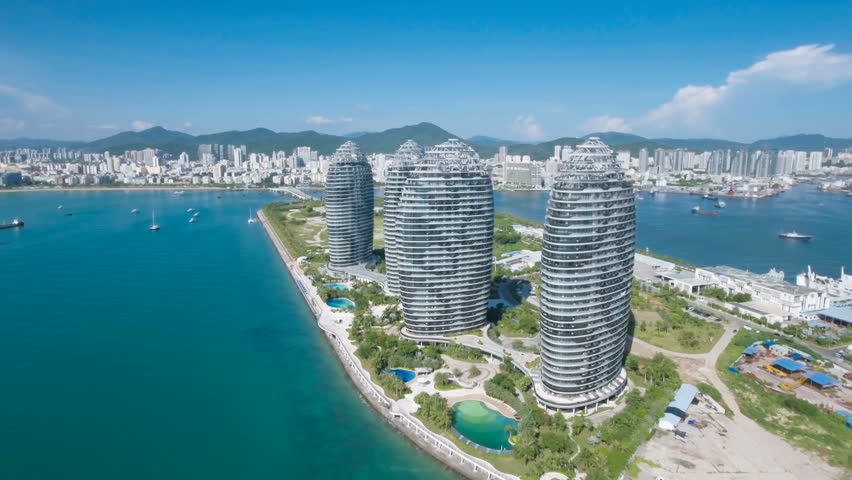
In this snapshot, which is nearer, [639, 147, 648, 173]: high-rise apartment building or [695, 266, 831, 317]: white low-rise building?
[695, 266, 831, 317]: white low-rise building

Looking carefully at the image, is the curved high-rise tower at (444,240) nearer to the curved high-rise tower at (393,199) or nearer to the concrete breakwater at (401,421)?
the concrete breakwater at (401,421)

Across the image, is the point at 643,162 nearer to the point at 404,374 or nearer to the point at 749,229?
the point at 749,229

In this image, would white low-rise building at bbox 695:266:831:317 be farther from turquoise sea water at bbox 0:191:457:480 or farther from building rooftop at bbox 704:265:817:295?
turquoise sea water at bbox 0:191:457:480

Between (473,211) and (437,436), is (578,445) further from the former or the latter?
(473,211)

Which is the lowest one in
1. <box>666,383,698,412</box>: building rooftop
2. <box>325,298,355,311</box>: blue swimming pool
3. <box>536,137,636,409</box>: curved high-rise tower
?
<box>325,298,355,311</box>: blue swimming pool

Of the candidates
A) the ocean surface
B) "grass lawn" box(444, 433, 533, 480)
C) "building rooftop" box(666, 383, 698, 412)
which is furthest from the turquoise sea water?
the ocean surface

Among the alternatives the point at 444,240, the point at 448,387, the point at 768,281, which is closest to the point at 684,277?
the point at 768,281

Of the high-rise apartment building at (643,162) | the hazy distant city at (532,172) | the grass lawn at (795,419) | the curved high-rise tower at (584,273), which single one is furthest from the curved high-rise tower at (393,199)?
the high-rise apartment building at (643,162)
